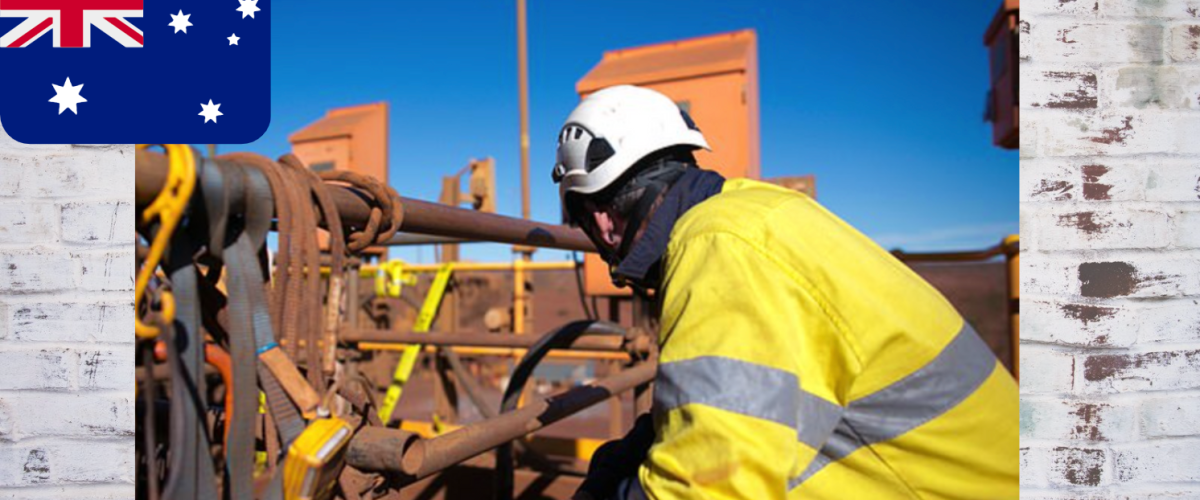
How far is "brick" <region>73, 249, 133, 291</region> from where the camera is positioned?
1319 mm

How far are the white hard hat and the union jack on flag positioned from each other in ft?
2.50

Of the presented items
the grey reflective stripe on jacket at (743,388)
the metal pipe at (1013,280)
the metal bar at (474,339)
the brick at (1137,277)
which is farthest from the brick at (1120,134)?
the metal pipe at (1013,280)

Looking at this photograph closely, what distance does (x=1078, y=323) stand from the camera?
1515mm

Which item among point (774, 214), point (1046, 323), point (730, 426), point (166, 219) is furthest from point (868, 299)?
point (166, 219)

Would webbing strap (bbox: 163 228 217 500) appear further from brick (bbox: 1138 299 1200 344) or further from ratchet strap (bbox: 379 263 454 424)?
ratchet strap (bbox: 379 263 454 424)

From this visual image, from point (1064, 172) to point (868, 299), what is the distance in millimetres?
798

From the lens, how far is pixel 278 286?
3.69 ft

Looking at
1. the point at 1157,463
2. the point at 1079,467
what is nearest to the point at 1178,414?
the point at 1157,463

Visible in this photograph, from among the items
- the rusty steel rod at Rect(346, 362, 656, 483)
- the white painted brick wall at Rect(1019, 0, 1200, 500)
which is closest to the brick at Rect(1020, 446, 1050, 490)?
the white painted brick wall at Rect(1019, 0, 1200, 500)

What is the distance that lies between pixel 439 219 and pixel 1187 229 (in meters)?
1.47

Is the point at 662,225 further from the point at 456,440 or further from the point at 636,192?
the point at 456,440

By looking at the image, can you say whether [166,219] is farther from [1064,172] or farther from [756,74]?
[756,74]

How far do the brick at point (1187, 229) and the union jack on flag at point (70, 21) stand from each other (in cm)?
194

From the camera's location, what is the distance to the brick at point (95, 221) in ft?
4.32
